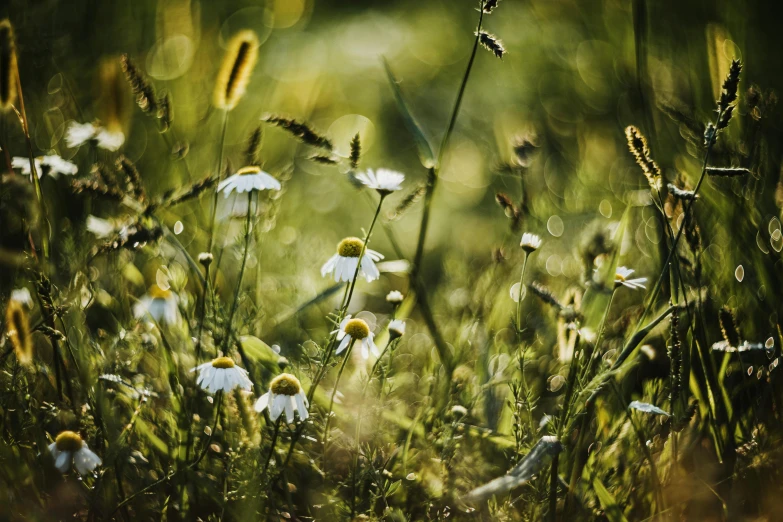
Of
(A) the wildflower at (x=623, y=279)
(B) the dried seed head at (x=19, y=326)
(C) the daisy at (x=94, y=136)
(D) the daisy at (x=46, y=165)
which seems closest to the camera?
(B) the dried seed head at (x=19, y=326)

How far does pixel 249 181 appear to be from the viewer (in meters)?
1.16

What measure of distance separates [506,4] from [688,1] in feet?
3.49

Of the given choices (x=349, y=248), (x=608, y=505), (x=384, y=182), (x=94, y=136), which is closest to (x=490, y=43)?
(x=384, y=182)

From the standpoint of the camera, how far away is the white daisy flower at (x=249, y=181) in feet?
3.73

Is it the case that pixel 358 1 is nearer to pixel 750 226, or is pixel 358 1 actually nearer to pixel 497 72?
pixel 497 72

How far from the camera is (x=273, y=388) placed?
0.97m

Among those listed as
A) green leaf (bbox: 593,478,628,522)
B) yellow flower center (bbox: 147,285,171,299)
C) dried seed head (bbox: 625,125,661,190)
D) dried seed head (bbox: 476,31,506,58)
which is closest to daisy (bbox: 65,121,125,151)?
yellow flower center (bbox: 147,285,171,299)

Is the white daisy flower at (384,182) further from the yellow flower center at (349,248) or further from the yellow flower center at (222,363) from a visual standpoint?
the yellow flower center at (222,363)

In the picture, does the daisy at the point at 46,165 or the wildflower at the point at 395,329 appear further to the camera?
the daisy at the point at 46,165

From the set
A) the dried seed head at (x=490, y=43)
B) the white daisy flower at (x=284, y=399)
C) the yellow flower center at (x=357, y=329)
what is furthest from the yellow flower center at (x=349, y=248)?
the dried seed head at (x=490, y=43)

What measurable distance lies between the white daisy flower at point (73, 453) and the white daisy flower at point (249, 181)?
47cm

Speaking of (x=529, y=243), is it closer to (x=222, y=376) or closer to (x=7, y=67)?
(x=222, y=376)

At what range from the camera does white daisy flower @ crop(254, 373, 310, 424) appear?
0.94m

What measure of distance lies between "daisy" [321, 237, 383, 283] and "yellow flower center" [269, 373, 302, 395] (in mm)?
180
